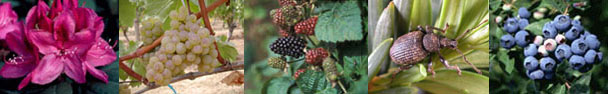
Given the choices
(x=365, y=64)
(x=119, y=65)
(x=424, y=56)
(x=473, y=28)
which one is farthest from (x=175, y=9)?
(x=473, y=28)

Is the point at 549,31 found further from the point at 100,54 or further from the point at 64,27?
the point at 64,27

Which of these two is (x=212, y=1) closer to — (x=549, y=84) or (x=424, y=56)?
(x=424, y=56)

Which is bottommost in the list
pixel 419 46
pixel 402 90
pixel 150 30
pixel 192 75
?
pixel 402 90

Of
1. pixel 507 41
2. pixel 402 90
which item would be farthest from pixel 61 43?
pixel 507 41

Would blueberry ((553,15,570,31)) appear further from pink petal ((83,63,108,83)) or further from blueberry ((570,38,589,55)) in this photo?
pink petal ((83,63,108,83))

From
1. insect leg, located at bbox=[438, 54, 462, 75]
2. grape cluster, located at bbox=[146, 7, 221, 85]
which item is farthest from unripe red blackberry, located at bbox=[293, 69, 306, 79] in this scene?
insect leg, located at bbox=[438, 54, 462, 75]

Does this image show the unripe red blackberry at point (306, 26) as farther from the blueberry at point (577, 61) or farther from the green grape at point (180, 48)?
the blueberry at point (577, 61)
